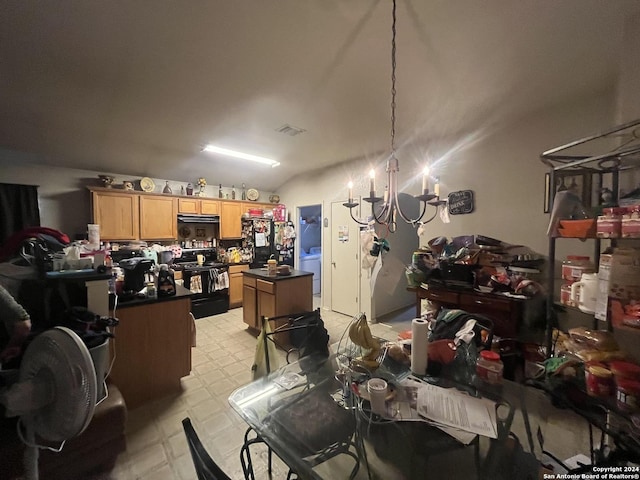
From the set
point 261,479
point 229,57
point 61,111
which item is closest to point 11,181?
point 61,111

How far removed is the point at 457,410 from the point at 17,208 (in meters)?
5.24

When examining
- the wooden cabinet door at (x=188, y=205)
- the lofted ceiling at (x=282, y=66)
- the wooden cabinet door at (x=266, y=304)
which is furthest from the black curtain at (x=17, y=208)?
the wooden cabinet door at (x=266, y=304)

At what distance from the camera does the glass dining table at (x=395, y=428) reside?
868mm

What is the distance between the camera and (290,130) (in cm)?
323

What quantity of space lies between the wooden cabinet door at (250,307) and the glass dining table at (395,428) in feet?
7.35

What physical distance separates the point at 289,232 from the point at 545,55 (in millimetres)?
4480

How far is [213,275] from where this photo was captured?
438 centimetres

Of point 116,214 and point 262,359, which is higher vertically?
point 116,214

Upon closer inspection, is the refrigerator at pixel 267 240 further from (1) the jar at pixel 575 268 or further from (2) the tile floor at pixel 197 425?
(1) the jar at pixel 575 268

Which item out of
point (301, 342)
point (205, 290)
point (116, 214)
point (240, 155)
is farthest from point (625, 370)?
point (116, 214)

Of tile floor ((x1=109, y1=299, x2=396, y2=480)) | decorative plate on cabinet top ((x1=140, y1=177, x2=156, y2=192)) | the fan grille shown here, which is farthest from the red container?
decorative plate on cabinet top ((x1=140, y1=177, x2=156, y2=192))

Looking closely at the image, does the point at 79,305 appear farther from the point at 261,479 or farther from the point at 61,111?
the point at 61,111

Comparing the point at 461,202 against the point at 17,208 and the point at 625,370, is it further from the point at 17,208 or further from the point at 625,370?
the point at 17,208

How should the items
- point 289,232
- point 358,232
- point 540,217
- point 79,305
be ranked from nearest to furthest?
point 79,305 → point 540,217 → point 358,232 → point 289,232
